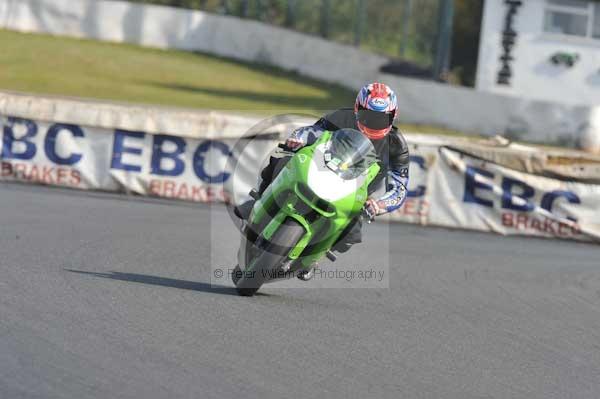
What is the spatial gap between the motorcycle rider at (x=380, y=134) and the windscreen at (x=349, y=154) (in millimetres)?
330

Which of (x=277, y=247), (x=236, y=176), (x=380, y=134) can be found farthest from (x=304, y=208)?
(x=236, y=176)

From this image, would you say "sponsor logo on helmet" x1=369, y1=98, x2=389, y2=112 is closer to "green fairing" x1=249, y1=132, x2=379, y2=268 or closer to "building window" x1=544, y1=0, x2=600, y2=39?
"green fairing" x1=249, y1=132, x2=379, y2=268

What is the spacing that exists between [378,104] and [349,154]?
2.81ft

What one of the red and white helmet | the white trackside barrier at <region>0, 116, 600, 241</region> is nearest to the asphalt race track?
the red and white helmet

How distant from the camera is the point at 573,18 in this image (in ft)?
95.7

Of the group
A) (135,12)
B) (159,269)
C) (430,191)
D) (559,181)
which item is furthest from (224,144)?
(135,12)

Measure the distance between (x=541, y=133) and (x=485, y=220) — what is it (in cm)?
1022

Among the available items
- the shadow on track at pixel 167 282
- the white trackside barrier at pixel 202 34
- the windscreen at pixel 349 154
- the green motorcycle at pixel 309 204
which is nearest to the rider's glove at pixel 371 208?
the green motorcycle at pixel 309 204

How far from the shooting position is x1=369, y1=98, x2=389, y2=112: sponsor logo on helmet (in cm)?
838

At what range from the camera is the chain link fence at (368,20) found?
30.6 m

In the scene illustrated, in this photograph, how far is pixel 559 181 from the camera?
47.6 feet

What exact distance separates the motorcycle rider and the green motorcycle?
25cm

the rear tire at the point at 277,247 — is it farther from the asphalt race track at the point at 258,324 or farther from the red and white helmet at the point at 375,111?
the red and white helmet at the point at 375,111

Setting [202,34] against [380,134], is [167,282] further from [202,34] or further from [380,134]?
[202,34]
